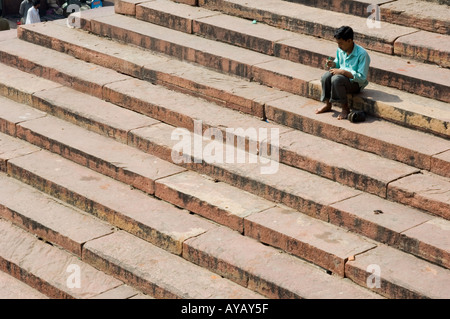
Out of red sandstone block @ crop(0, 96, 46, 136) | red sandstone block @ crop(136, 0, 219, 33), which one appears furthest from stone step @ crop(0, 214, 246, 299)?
red sandstone block @ crop(136, 0, 219, 33)

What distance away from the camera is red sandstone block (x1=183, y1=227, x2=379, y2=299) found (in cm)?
706

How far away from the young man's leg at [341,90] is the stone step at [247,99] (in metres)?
0.16

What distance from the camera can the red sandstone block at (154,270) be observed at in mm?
7379

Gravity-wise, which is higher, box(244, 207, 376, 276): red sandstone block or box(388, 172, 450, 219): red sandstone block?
box(388, 172, 450, 219): red sandstone block

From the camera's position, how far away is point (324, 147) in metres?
8.40

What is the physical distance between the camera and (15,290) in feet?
26.5

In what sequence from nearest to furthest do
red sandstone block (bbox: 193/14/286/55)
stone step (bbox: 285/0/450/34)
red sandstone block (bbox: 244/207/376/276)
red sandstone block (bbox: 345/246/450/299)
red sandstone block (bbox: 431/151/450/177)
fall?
red sandstone block (bbox: 345/246/450/299)
red sandstone block (bbox: 244/207/376/276)
red sandstone block (bbox: 431/151/450/177)
stone step (bbox: 285/0/450/34)
red sandstone block (bbox: 193/14/286/55)

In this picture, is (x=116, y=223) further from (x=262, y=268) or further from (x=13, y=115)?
(x=13, y=115)

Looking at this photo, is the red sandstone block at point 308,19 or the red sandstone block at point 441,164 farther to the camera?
→ the red sandstone block at point 308,19

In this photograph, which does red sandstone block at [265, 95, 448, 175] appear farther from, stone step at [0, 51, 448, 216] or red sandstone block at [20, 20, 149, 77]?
red sandstone block at [20, 20, 149, 77]

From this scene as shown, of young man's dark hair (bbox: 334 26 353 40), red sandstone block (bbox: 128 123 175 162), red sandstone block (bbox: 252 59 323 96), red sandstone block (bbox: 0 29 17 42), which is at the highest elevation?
young man's dark hair (bbox: 334 26 353 40)

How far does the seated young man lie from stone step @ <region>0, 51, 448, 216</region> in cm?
41

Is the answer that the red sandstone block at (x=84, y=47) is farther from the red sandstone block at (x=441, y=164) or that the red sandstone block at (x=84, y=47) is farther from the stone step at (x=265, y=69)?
the red sandstone block at (x=441, y=164)

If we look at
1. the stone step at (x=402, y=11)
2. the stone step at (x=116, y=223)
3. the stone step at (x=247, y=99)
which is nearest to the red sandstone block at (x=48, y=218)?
the stone step at (x=116, y=223)
